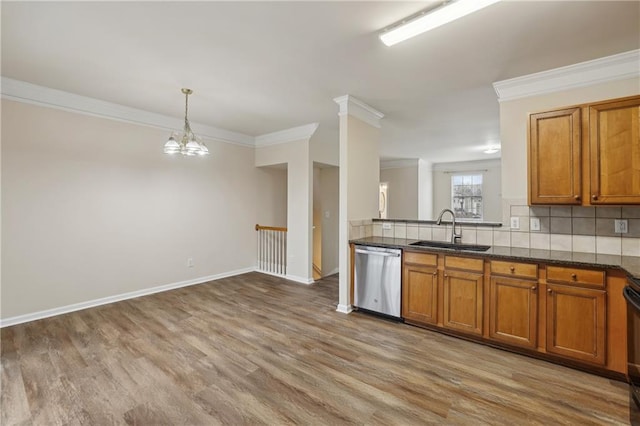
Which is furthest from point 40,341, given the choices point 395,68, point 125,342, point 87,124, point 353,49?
point 395,68

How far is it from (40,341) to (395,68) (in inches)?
173

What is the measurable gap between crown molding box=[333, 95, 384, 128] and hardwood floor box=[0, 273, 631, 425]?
2.58 m

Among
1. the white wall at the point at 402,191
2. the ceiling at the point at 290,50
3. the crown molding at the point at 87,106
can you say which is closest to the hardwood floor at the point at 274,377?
the crown molding at the point at 87,106

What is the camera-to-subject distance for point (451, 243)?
10.8 feet

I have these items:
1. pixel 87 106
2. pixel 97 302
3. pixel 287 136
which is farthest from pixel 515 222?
pixel 87 106

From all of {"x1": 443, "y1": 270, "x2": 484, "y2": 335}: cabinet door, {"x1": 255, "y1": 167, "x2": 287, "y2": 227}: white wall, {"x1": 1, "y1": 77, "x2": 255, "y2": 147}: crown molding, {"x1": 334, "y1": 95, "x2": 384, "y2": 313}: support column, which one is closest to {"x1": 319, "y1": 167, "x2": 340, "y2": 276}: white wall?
{"x1": 255, "y1": 167, "x2": 287, "y2": 227}: white wall

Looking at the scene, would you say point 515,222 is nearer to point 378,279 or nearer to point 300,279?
point 378,279

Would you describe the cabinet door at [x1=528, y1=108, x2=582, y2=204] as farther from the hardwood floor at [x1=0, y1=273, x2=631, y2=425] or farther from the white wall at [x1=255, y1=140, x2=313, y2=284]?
the white wall at [x1=255, y1=140, x2=313, y2=284]

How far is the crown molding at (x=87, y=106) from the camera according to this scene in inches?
124

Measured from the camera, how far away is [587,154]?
2.42 metres

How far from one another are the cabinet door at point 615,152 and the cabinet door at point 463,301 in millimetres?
1203

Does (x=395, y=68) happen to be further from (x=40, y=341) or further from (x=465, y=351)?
(x=40, y=341)

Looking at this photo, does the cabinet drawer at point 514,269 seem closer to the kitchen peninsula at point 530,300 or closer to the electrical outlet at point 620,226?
the kitchen peninsula at point 530,300

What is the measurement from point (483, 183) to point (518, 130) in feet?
18.3
